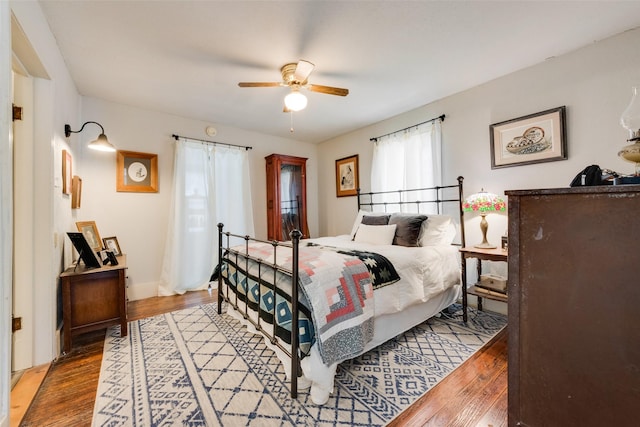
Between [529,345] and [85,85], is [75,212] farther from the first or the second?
[529,345]

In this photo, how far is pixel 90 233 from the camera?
8.79ft

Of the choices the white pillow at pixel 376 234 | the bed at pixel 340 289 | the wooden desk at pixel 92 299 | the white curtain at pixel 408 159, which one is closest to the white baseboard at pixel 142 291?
the wooden desk at pixel 92 299

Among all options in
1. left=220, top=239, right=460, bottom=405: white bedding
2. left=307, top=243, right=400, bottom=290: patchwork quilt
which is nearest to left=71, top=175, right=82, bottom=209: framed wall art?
left=220, top=239, right=460, bottom=405: white bedding

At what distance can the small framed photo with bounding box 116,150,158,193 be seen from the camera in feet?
10.7

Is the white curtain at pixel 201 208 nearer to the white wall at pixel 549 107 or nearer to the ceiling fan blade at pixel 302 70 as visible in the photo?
the ceiling fan blade at pixel 302 70

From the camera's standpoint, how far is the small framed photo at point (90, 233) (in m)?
2.61

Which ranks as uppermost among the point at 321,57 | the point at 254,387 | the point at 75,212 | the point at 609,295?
the point at 321,57

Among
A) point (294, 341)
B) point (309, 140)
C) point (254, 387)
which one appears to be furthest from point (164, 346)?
point (309, 140)

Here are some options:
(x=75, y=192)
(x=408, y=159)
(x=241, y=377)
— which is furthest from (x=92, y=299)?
(x=408, y=159)

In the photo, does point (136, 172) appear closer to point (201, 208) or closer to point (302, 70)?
point (201, 208)

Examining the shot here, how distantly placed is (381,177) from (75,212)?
3.78 metres

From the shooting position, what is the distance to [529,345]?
876 mm

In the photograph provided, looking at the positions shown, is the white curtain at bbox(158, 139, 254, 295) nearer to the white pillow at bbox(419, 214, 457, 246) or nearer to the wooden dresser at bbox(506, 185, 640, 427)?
the white pillow at bbox(419, 214, 457, 246)

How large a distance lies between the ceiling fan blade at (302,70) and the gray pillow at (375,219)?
1776 mm
